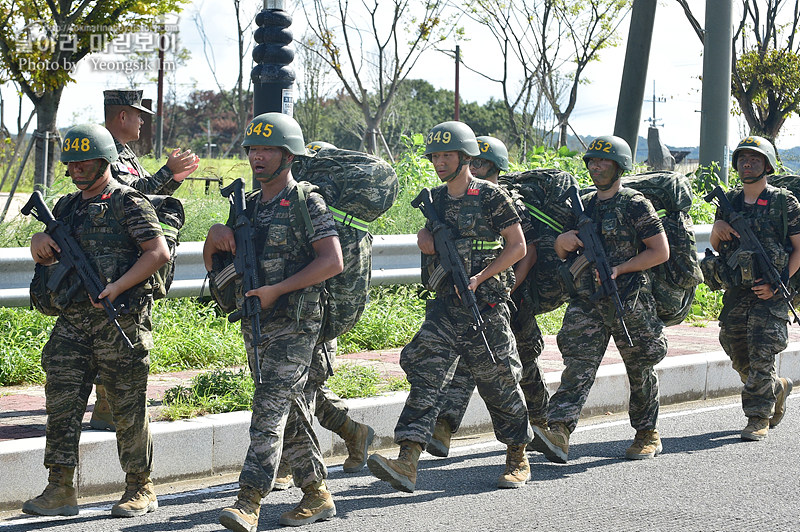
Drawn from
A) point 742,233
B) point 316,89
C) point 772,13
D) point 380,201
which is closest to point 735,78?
point 772,13

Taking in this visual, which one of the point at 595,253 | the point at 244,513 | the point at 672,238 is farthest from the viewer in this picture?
the point at 672,238

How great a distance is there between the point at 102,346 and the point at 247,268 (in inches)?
33.9

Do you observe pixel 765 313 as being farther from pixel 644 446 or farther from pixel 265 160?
pixel 265 160

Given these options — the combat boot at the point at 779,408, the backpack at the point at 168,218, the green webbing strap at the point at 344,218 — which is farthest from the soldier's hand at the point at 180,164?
the combat boot at the point at 779,408

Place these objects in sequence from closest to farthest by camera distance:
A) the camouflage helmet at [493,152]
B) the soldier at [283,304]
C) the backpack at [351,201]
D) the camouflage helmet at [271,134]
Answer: the soldier at [283,304], the camouflage helmet at [271,134], the backpack at [351,201], the camouflage helmet at [493,152]

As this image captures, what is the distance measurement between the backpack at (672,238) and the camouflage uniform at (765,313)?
32.5 inches

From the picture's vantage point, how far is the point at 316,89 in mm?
26391

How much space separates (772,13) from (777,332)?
19.1 m

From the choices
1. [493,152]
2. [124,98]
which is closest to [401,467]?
[493,152]

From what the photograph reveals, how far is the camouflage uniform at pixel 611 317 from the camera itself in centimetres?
664

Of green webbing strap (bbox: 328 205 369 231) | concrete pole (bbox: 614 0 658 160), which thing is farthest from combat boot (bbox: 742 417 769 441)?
concrete pole (bbox: 614 0 658 160)

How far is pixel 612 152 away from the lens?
6652 millimetres

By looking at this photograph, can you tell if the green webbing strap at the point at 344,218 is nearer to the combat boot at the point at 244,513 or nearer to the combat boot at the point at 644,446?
the combat boot at the point at 244,513

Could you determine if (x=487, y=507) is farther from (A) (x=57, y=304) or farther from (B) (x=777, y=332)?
(B) (x=777, y=332)
